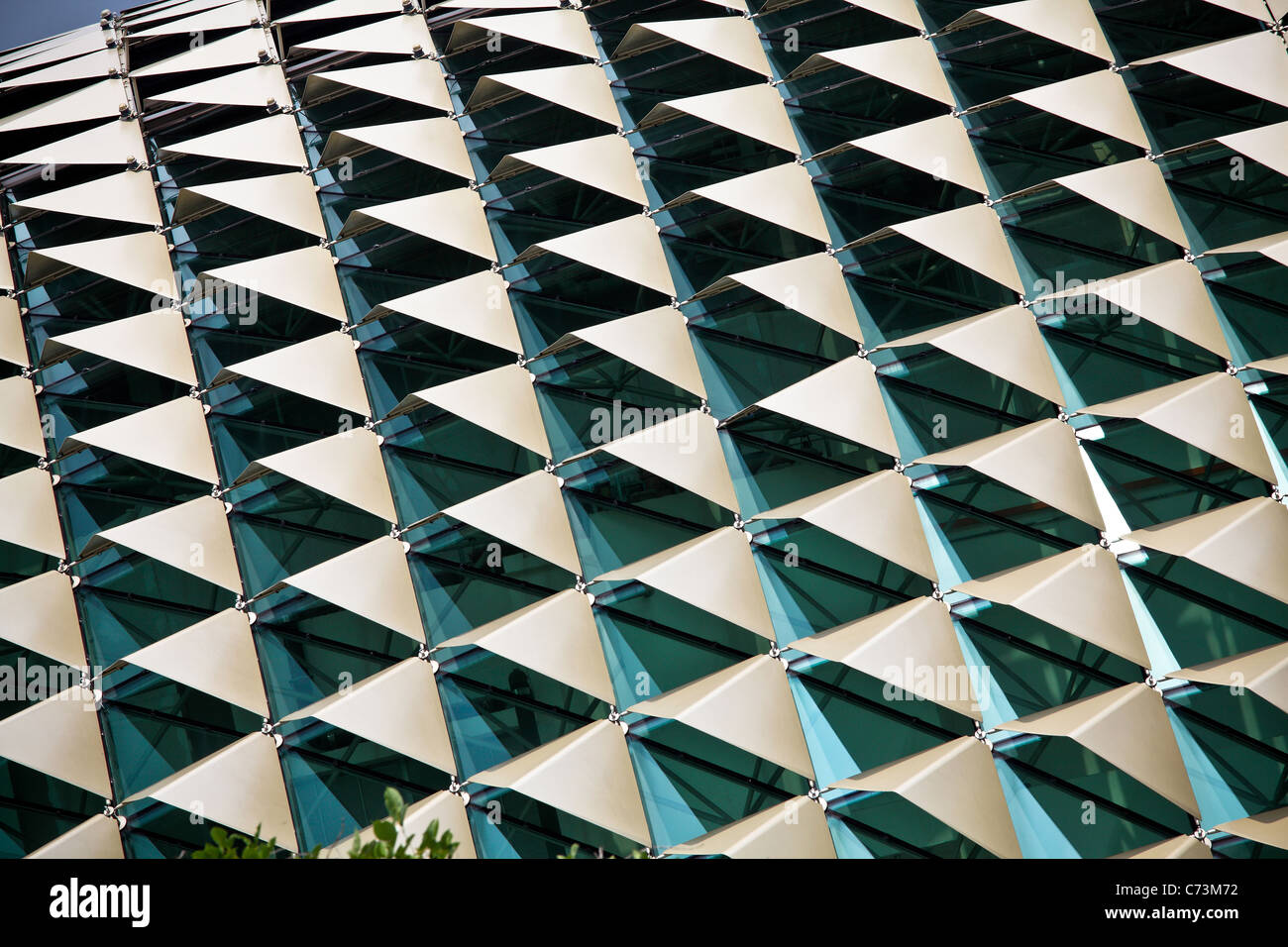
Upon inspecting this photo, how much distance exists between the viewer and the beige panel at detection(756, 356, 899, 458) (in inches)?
609

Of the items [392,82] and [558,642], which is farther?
[392,82]

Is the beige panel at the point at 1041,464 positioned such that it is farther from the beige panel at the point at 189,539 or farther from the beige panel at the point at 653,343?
the beige panel at the point at 189,539

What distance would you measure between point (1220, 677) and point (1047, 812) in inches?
116

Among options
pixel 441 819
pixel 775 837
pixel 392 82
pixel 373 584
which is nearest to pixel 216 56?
pixel 392 82

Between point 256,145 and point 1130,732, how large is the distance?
740 inches

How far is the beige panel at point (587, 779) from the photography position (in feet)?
45.1

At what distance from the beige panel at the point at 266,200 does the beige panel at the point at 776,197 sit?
6.85 meters

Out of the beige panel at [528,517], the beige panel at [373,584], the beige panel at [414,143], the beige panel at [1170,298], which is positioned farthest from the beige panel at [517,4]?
the beige panel at [373,584]

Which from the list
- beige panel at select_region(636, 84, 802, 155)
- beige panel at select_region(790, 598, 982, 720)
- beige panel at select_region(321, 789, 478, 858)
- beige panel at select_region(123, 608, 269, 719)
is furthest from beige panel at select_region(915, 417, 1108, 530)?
beige panel at select_region(123, 608, 269, 719)

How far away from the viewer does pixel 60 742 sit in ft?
49.1

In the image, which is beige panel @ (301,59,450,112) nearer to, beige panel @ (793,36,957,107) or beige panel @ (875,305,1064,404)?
beige panel @ (793,36,957,107)

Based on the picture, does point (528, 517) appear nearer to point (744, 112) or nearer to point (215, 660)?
point (215, 660)

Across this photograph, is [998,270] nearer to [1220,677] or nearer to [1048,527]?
[1048,527]

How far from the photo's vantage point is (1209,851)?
43.3ft
